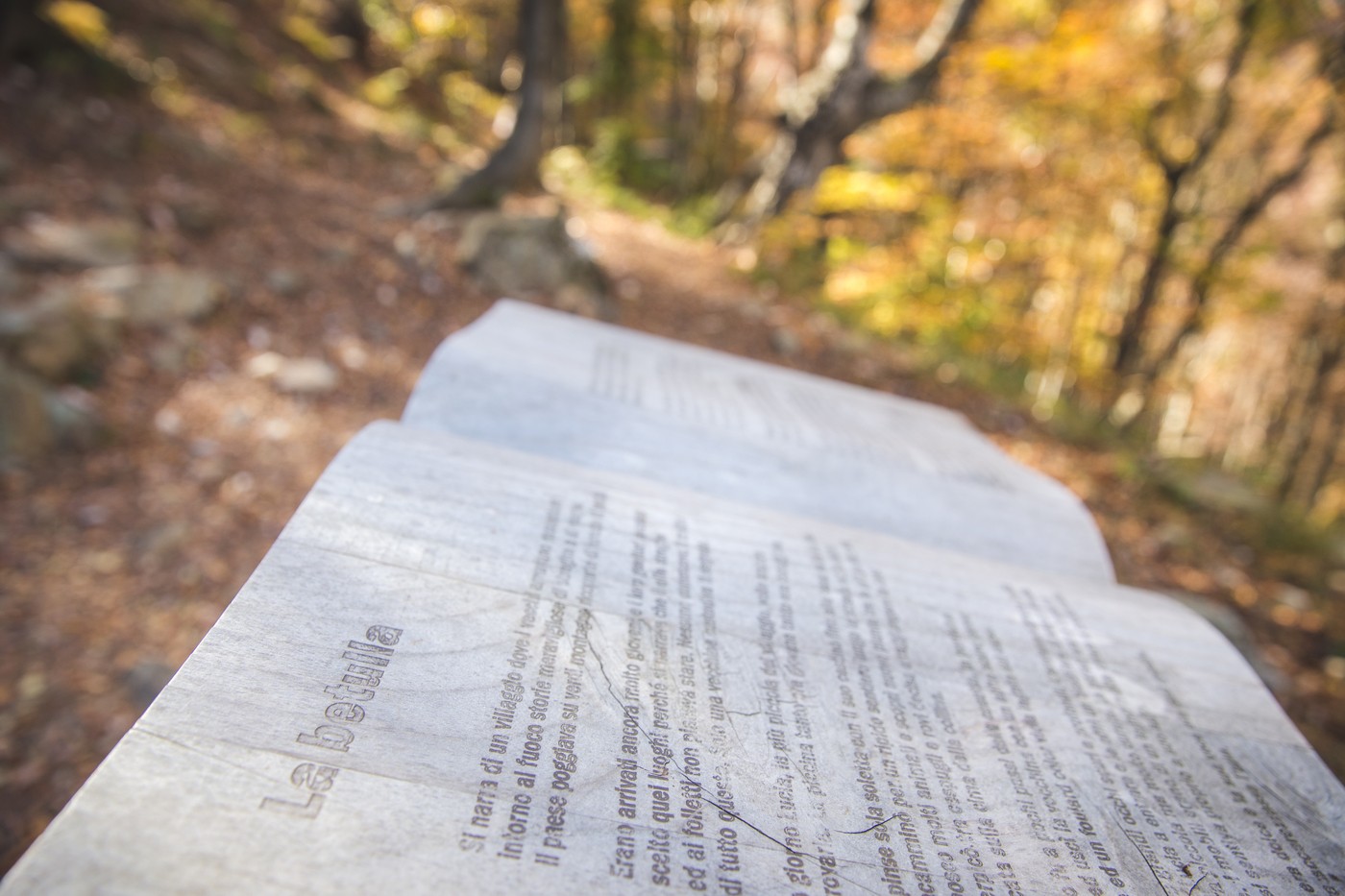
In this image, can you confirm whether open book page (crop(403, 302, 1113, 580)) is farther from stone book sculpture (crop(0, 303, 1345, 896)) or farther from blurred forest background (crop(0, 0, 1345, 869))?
blurred forest background (crop(0, 0, 1345, 869))

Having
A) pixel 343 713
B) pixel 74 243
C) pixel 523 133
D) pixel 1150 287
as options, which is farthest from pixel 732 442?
pixel 1150 287

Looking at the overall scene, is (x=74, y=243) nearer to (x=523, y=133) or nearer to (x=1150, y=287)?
(x=523, y=133)

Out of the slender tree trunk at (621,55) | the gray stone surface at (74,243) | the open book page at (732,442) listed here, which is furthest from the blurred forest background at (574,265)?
the slender tree trunk at (621,55)

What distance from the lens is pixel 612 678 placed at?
1251 mm

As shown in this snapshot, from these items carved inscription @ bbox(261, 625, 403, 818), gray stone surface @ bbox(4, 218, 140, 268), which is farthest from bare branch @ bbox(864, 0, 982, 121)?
carved inscription @ bbox(261, 625, 403, 818)

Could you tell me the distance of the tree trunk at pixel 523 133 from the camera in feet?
21.6

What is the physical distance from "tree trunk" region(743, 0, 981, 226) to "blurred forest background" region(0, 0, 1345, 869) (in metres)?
0.03

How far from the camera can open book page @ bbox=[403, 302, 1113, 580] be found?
6.67ft

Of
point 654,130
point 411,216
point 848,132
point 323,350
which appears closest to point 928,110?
point 848,132

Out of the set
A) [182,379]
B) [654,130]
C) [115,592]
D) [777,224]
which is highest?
[654,130]

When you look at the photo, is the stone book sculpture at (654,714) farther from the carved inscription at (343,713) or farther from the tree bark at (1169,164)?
the tree bark at (1169,164)

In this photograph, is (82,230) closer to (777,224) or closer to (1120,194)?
(777,224)

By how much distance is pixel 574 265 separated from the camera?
562cm

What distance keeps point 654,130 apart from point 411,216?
12.1 meters
